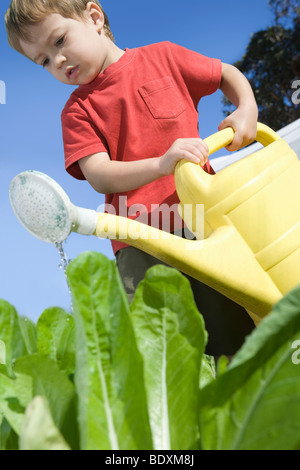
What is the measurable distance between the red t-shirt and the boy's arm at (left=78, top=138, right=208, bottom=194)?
4 centimetres

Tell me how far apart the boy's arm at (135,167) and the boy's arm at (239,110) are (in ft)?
0.61

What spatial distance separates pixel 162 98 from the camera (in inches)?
51.4

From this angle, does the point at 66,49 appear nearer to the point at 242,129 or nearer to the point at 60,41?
the point at 60,41

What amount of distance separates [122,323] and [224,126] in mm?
877

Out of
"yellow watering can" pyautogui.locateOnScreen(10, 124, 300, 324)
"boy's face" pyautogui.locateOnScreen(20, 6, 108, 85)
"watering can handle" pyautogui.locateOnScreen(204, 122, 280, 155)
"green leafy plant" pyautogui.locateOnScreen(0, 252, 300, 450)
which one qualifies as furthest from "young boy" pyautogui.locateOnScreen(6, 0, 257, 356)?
"green leafy plant" pyautogui.locateOnScreen(0, 252, 300, 450)

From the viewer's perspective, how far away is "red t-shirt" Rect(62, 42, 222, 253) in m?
1.26

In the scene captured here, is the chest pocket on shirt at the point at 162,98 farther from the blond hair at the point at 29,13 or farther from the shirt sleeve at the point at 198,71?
the blond hair at the point at 29,13

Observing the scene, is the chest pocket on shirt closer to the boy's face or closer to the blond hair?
the boy's face

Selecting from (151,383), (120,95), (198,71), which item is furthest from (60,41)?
(151,383)

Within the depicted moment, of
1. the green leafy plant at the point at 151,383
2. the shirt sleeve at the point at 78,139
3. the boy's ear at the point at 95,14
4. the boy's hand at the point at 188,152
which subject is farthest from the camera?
the boy's ear at the point at 95,14

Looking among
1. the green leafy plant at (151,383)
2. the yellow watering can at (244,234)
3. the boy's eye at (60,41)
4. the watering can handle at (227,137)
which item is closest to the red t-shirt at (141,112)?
the boy's eye at (60,41)

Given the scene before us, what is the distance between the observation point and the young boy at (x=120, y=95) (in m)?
1.25

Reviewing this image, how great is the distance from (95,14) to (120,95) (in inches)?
14.0

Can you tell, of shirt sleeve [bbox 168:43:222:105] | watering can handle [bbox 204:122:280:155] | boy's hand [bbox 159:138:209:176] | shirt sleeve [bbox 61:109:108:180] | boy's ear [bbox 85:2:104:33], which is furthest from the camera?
boy's ear [bbox 85:2:104:33]
